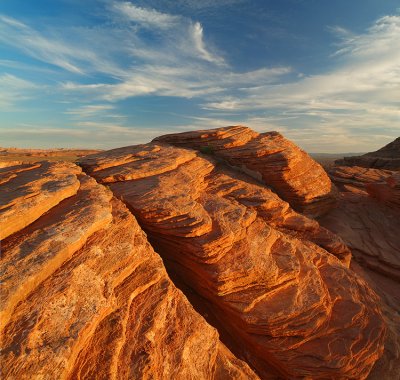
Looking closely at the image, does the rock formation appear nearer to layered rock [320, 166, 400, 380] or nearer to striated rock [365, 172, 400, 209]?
layered rock [320, 166, 400, 380]

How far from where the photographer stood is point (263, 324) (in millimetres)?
10812

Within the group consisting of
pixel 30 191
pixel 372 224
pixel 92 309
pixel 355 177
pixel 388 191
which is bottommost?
pixel 372 224

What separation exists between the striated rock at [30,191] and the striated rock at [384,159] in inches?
2144

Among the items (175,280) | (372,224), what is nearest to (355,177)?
(372,224)

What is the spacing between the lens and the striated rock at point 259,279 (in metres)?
11.0

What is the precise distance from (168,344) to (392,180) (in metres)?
26.5

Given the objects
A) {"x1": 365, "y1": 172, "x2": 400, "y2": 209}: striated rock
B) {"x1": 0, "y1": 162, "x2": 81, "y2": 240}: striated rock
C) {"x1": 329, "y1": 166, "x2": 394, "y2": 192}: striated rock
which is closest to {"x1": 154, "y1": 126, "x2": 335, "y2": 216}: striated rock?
{"x1": 365, "y1": 172, "x2": 400, "y2": 209}: striated rock

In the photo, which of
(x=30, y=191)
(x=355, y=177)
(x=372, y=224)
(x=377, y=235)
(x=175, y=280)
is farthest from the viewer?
(x=355, y=177)

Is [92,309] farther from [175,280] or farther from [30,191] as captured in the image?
[175,280]

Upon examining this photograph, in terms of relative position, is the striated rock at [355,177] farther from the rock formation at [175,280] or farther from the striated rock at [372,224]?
the rock formation at [175,280]

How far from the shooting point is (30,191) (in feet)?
Answer: 33.7

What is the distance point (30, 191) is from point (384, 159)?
2346 inches

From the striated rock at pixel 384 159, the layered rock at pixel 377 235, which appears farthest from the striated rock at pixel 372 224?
the striated rock at pixel 384 159

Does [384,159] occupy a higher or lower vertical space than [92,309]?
lower
